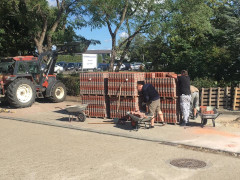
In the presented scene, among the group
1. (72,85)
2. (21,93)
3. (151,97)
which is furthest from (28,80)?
(151,97)

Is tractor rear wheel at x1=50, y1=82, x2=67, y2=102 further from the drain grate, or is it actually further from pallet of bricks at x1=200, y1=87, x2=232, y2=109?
the drain grate

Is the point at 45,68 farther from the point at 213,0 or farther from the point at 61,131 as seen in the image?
the point at 213,0

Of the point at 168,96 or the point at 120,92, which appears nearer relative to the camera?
the point at 168,96

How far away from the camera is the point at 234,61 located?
18.0 metres

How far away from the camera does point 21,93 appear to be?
15188mm

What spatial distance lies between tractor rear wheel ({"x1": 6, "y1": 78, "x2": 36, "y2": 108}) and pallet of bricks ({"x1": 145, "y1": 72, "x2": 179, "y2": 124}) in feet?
22.1

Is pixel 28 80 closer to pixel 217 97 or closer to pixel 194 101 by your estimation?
pixel 194 101

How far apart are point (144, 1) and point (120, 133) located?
9.19m

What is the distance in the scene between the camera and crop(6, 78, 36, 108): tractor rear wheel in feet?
48.2

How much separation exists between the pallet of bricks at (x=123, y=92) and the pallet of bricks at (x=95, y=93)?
372mm

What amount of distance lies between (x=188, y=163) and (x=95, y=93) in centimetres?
609

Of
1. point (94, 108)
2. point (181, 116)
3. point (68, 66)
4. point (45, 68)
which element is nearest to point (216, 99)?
point (181, 116)

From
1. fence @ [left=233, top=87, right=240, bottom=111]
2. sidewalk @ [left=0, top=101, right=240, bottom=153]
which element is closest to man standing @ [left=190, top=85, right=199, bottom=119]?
sidewalk @ [left=0, top=101, right=240, bottom=153]

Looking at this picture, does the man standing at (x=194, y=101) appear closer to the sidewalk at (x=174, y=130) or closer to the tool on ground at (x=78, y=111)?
the sidewalk at (x=174, y=130)
